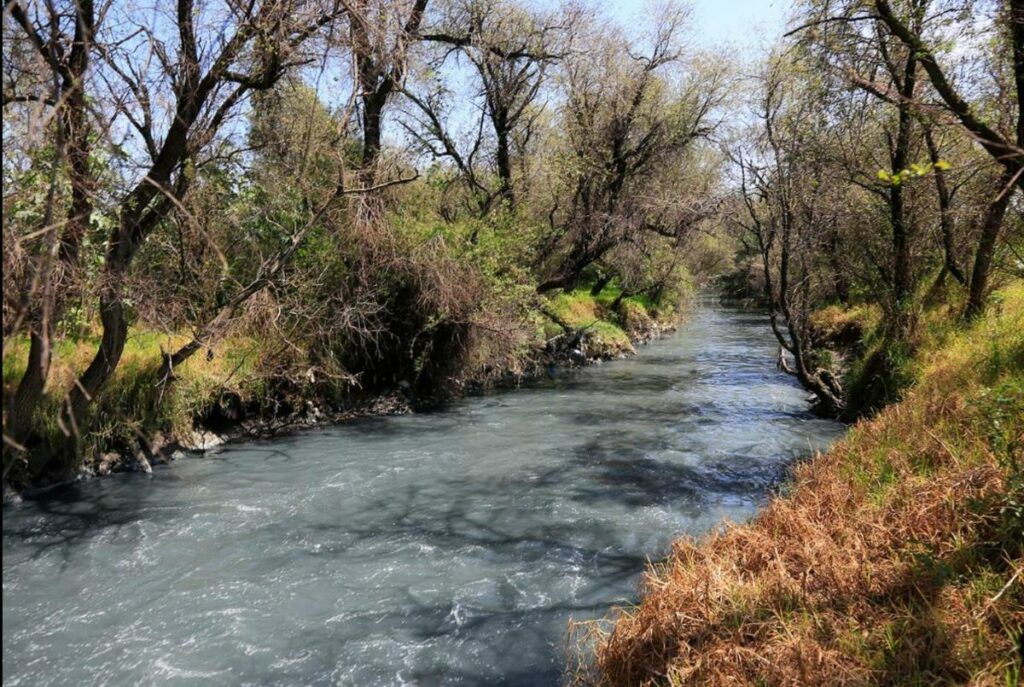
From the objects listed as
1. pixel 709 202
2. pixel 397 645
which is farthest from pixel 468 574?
pixel 709 202

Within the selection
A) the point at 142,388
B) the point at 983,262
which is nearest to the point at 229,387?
the point at 142,388

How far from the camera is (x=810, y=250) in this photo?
45.8 ft

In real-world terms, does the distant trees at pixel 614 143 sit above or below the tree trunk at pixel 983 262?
above

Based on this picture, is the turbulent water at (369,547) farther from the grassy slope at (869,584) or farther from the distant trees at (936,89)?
the distant trees at (936,89)

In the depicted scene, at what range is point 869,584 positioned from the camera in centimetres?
450

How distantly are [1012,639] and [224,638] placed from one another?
18.3ft

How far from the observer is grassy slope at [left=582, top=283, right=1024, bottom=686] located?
3.84m

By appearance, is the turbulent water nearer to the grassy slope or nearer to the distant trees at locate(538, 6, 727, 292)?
the grassy slope

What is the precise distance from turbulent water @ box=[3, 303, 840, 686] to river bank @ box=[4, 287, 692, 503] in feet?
1.60

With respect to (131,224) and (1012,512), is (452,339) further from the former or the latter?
(1012,512)

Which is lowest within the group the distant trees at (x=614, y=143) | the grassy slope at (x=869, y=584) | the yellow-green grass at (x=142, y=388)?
the grassy slope at (x=869, y=584)

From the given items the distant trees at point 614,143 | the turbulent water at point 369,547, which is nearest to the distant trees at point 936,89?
the turbulent water at point 369,547

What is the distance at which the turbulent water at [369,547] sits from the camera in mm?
5473

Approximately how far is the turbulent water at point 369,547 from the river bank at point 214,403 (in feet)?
1.60
